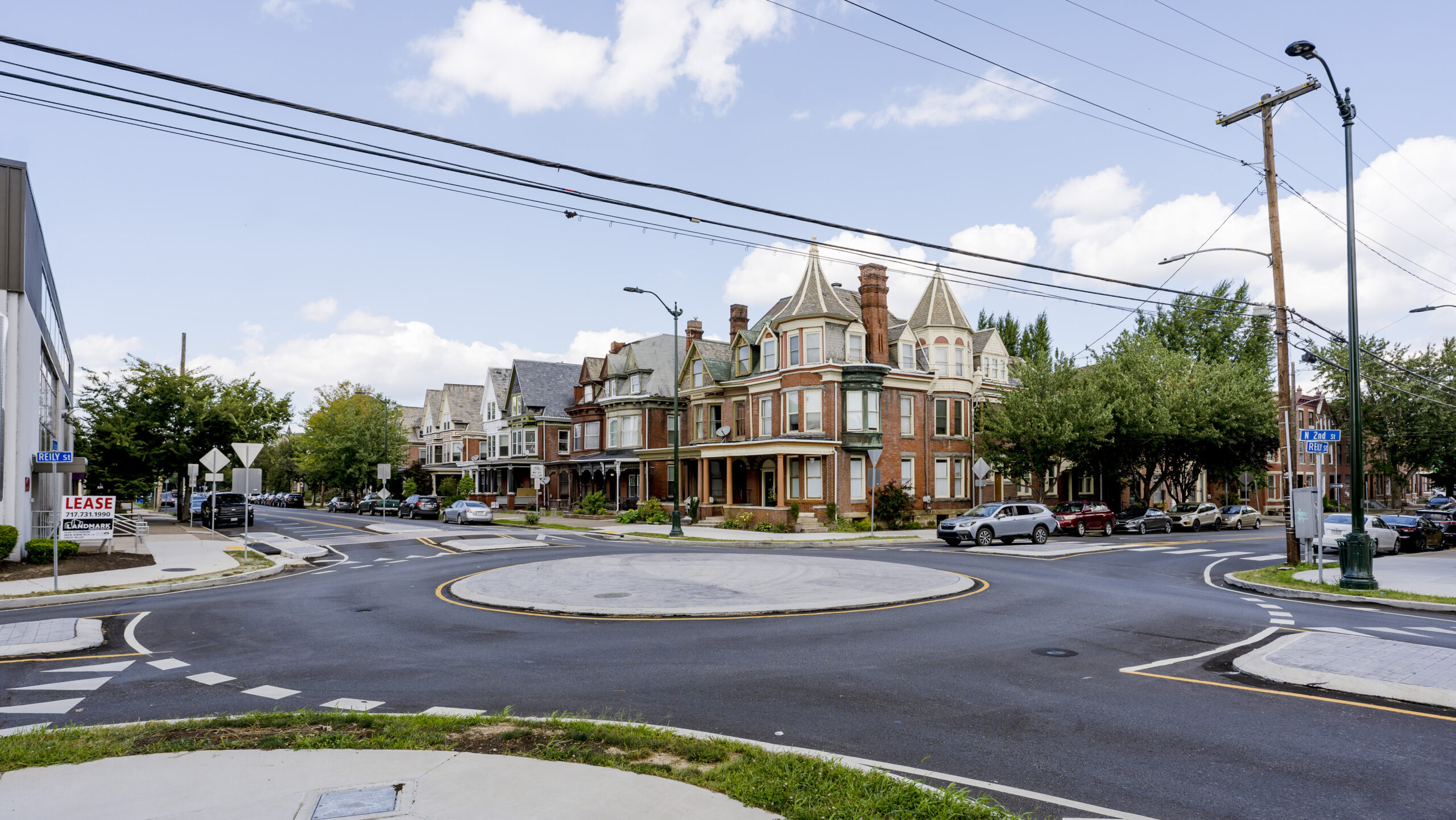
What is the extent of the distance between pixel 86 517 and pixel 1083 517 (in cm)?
3618

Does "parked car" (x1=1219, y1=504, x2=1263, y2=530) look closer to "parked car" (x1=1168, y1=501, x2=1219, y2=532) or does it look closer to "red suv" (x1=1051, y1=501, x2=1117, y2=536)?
"parked car" (x1=1168, y1=501, x2=1219, y2=532)

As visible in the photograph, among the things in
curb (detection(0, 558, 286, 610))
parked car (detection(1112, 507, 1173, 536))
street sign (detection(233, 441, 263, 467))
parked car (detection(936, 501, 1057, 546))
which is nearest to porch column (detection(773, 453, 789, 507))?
parked car (detection(936, 501, 1057, 546))

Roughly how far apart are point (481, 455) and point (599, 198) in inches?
2410

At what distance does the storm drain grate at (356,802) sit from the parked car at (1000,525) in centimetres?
2672

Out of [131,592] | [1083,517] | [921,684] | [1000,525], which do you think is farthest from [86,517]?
[1083,517]

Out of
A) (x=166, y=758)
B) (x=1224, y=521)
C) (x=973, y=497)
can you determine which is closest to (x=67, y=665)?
(x=166, y=758)

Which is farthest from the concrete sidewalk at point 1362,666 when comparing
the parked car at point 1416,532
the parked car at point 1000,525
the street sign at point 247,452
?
the street sign at point 247,452

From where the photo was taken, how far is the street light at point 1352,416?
16.9 metres

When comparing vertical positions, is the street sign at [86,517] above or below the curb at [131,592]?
above

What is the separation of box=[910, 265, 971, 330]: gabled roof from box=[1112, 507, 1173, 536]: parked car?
12.9 metres

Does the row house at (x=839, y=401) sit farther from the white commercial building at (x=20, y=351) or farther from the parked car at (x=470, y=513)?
the white commercial building at (x=20, y=351)

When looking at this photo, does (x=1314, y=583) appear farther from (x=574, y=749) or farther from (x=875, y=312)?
(x=875, y=312)

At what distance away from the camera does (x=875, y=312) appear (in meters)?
41.7

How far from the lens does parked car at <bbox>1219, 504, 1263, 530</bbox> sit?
45.2m
